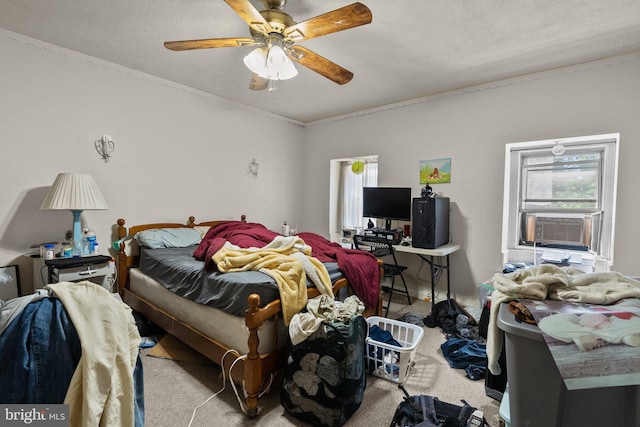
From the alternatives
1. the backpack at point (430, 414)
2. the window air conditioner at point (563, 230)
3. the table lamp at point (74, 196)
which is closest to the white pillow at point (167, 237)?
the table lamp at point (74, 196)

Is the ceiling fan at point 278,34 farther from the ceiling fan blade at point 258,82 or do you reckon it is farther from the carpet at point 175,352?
the carpet at point 175,352

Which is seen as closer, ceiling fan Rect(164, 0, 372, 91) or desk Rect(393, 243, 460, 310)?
ceiling fan Rect(164, 0, 372, 91)

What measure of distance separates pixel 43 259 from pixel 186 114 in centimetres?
195

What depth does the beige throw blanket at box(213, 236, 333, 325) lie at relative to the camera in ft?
6.11

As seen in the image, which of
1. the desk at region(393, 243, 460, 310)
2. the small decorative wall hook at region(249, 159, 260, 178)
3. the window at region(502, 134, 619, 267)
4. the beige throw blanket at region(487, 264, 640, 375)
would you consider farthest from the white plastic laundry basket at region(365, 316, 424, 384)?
the small decorative wall hook at region(249, 159, 260, 178)

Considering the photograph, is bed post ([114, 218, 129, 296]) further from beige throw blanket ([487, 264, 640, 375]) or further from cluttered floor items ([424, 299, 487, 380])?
beige throw blanket ([487, 264, 640, 375])

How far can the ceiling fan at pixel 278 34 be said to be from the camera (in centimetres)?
162

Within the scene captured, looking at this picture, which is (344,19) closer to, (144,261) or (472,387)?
(472,387)

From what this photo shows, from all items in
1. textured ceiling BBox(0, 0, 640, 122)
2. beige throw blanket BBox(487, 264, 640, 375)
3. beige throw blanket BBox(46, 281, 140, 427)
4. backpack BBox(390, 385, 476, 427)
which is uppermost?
textured ceiling BBox(0, 0, 640, 122)

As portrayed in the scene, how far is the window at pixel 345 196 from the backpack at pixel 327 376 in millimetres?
2875

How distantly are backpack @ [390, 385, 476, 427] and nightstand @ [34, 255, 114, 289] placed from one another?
8.22 ft

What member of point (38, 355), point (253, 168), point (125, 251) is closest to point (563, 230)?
point (253, 168)

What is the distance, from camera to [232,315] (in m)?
1.85

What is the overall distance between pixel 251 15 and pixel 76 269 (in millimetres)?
2327
